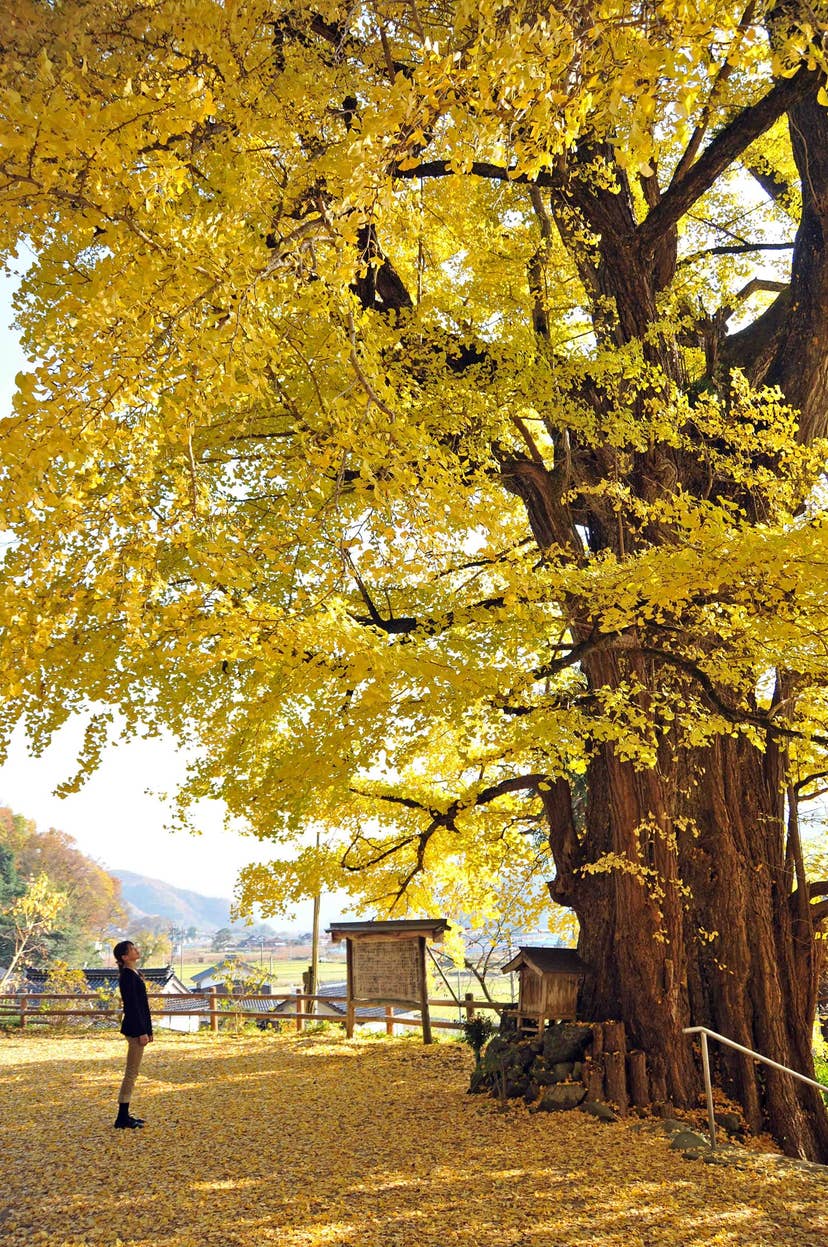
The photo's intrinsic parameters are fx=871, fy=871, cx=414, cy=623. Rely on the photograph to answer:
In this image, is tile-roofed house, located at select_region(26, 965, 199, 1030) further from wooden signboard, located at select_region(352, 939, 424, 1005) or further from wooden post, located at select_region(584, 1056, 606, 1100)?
wooden post, located at select_region(584, 1056, 606, 1100)

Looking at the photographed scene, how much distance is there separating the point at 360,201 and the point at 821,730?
766 cm

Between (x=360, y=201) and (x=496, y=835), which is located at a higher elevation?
(x=360, y=201)

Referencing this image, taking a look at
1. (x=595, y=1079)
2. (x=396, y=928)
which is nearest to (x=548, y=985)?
(x=595, y=1079)

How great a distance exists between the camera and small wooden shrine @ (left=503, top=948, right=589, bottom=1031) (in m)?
8.28

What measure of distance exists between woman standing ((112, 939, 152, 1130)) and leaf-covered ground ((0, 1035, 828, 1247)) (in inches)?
6.8

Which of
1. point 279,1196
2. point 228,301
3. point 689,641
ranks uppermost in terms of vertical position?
point 228,301

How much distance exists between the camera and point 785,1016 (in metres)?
7.73

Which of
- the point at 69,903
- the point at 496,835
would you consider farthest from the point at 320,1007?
the point at 496,835

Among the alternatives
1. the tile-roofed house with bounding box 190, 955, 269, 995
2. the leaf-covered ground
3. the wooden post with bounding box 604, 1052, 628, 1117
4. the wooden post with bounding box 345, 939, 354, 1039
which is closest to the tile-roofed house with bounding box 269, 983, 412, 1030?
the wooden post with bounding box 345, 939, 354, 1039

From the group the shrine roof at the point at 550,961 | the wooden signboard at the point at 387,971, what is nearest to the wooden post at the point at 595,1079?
the shrine roof at the point at 550,961

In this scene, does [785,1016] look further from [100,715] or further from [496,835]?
[100,715]

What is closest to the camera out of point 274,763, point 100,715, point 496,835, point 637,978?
point 637,978

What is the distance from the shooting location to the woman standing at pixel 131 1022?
662 cm

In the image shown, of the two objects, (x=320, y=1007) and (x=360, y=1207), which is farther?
(x=320, y=1007)
